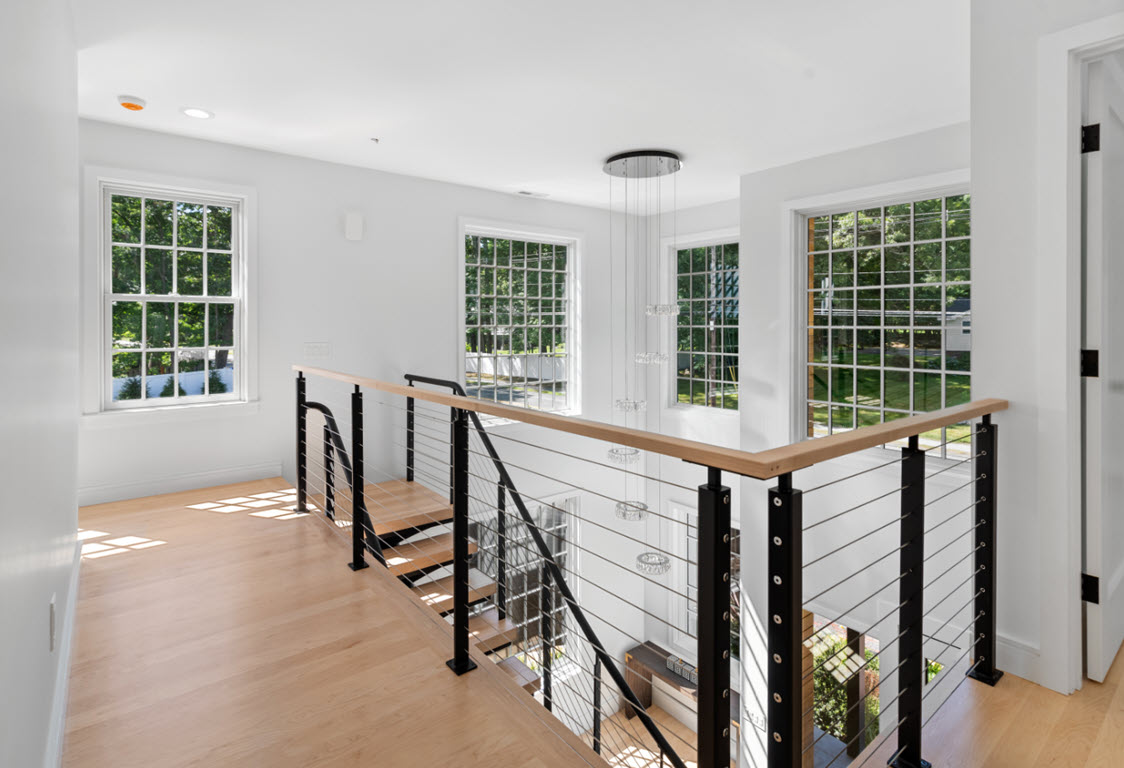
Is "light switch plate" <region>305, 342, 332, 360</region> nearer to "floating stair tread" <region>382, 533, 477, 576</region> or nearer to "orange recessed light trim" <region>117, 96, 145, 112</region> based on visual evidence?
"floating stair tread" <region>382, 533, 477, 576</region>

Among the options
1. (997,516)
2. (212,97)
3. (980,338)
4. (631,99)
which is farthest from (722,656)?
(212,97)

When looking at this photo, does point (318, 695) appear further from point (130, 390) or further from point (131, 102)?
point (131, 102)

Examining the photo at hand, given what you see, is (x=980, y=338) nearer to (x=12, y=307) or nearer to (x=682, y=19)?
(x=682, y=19)

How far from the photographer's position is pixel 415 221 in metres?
4.97

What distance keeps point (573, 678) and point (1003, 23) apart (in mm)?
5905

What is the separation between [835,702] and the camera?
476 cm

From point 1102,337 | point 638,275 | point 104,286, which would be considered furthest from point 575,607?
point 638,275

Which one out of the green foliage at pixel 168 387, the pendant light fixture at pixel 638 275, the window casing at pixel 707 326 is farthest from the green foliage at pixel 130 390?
the window casing at pixel 707 326

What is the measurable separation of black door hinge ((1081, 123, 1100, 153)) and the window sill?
454 centimetres

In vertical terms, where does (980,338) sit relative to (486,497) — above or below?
above

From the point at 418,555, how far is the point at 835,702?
354 cm

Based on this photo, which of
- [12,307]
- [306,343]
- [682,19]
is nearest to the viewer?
[12,307]

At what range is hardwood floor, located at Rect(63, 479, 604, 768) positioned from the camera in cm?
166

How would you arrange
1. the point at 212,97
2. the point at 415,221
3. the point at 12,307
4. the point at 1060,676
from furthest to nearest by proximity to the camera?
the point at 415,221 → the point at 212,97 → the point at 1060,676 → the point at 12,307
